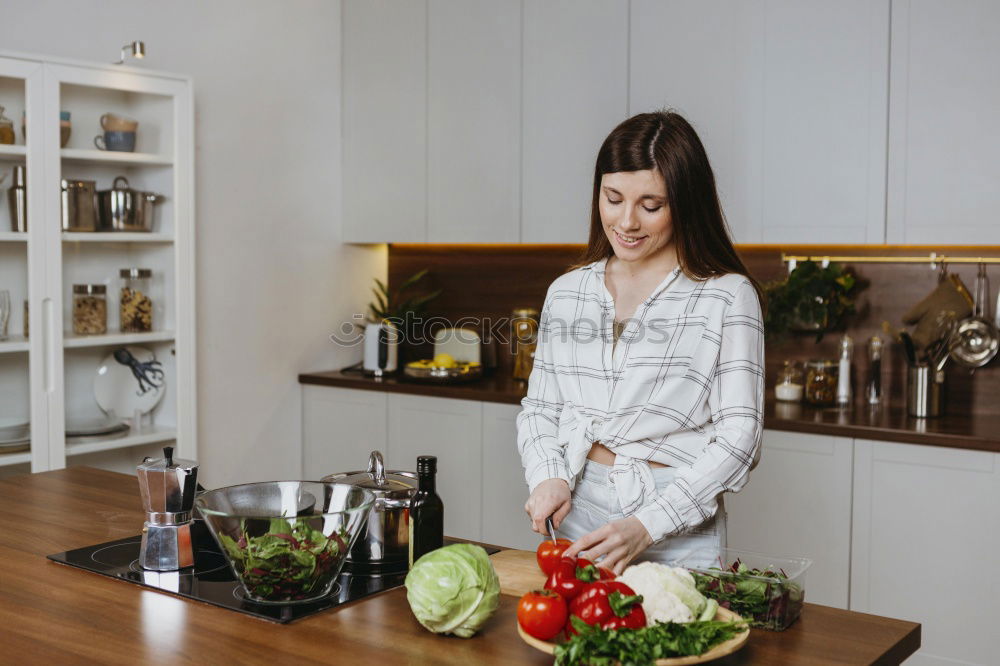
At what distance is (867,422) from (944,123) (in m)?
0.95

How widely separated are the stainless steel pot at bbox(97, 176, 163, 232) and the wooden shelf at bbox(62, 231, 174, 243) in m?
0.03

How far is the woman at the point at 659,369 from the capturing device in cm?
186

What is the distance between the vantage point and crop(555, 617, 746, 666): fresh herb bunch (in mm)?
1181

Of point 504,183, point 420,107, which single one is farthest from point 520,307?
point 420,107

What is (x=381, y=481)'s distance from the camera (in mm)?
1747

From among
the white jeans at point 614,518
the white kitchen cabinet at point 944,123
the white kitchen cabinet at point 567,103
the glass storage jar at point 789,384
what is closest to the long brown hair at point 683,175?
the white jeans at point 614,518

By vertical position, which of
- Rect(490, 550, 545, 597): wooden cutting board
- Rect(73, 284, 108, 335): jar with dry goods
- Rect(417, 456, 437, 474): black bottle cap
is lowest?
Rect(490, 550, 545, 597): wooden cutting board

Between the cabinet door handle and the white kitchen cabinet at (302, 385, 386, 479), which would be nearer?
the cabinet door handle

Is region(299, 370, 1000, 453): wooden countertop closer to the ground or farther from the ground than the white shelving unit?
closer to the ground

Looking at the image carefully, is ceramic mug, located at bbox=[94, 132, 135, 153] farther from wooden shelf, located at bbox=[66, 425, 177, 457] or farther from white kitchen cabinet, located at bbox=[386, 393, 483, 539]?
white kitchen cabinet, located at bbox=[386, 393, 483, 539]

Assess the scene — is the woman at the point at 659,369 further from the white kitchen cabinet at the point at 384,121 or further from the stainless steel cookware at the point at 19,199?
the white kitchen cabinet at the point at 384,121

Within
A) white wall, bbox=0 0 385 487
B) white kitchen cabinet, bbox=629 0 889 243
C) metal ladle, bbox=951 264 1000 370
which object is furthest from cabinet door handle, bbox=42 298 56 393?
metal ladle, bbox=951 264 1000 370

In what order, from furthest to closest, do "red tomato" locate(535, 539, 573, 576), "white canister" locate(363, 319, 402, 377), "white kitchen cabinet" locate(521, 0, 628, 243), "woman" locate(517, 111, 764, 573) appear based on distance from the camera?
1. "white canister" locate(363, 319, 402, 377)
2. "white kitchen cabinet" locate(521, 0, 628, 243)
3. "woman" locate(517, 111, 764, 573)
4. "red tomato" locate(535, 539, 573, 576)

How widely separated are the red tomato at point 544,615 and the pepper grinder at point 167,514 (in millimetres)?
705
